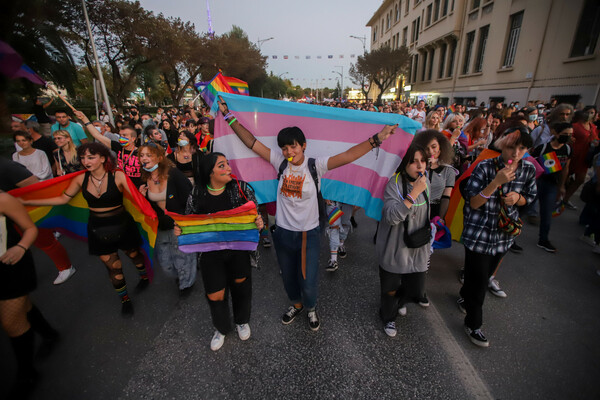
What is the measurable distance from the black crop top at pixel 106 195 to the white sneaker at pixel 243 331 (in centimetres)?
184

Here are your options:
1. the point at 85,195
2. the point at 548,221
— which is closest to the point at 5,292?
the point at 85,195

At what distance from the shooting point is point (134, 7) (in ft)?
51.2

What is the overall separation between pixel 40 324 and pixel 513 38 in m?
24.3

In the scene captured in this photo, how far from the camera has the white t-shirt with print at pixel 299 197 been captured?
2.42 metres

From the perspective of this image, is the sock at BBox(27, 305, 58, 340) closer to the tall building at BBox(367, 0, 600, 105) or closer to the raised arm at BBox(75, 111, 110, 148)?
the raised arm at BBox(75, 111, 110, 148)

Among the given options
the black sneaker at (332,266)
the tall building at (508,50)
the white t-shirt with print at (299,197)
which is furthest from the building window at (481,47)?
the white t-shirt with print at (299,197)

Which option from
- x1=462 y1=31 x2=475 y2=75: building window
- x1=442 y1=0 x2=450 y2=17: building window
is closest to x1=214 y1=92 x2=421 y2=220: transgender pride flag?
x1=462 y1=31 x2=475 y2=75: building window

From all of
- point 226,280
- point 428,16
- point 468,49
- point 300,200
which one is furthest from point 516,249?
point 428,16

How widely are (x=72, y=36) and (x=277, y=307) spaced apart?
62.5ft

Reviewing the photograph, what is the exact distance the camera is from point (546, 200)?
4.22 metres

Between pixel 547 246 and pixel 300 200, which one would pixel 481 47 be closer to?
pixel 547 246

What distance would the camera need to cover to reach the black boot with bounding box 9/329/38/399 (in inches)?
86.7

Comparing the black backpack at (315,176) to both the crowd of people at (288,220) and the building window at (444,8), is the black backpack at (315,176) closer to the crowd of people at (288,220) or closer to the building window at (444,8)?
the crowd of people at (288,220)

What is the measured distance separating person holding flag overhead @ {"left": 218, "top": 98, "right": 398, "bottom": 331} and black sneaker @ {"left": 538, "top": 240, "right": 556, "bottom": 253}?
12.7 feet
